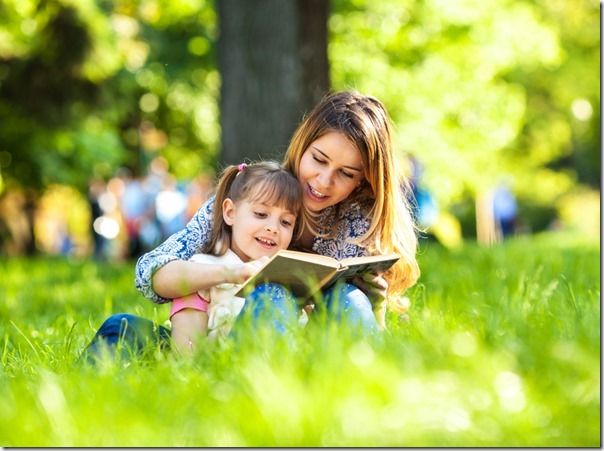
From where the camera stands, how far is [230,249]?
4.07 metres

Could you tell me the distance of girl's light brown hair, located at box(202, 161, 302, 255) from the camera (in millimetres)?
3961

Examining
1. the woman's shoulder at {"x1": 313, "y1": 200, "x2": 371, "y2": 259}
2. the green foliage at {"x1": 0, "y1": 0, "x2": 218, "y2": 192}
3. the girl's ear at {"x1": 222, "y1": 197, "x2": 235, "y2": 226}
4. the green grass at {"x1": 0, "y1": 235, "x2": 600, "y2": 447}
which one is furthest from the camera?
the green foliage at {"x1": 0, "y1": 0, "x2": 218, "y2": 192}

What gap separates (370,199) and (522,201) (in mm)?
32105

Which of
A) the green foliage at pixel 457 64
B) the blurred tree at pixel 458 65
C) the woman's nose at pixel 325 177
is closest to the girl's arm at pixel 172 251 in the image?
the woman's nose at pixel 325 177

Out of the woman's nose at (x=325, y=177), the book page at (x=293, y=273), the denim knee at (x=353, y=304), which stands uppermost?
the woman's nose at (x=325, y=177)

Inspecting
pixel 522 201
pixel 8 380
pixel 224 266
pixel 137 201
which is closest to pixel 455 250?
pixel 224 266

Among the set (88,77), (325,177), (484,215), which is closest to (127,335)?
(325,177)

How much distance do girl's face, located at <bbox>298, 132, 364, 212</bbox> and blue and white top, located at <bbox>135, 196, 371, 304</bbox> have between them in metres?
0.14

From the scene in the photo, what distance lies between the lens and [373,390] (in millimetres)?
2252

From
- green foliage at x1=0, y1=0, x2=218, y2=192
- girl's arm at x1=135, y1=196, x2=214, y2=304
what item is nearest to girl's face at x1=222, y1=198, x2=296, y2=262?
girl's arm at x1=135, y1=196, x2=214, y2=304

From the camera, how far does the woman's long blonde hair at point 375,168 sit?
168 inches

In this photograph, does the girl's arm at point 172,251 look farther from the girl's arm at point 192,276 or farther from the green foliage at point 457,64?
the green foliage at point 457,64

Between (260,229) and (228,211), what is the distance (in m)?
0.24

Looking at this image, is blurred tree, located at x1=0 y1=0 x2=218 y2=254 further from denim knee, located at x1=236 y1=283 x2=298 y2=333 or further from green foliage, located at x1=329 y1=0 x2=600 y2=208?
denim knee, located at x1=236 y1=283 x2=298 y2=333
